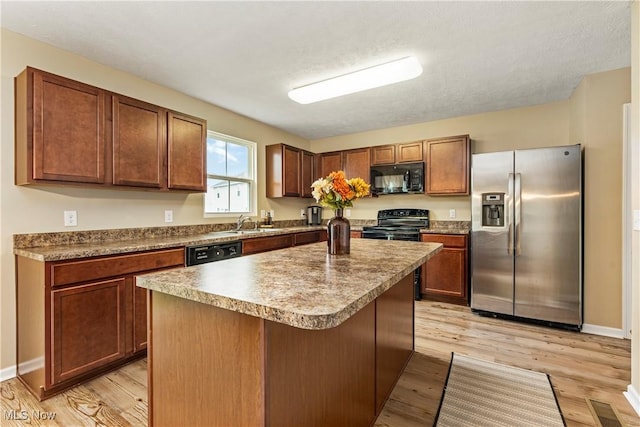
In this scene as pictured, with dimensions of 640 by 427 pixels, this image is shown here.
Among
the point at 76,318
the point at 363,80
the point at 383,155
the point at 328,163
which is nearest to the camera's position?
the point at 76,318

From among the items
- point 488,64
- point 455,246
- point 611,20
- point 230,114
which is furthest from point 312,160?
point 611,20

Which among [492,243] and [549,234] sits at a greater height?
[549,234]

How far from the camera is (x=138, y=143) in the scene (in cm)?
257

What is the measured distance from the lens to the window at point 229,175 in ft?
12.3

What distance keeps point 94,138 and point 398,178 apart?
366 centimetres

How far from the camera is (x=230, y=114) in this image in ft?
12.8

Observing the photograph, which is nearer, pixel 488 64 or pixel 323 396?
pixel 323 396

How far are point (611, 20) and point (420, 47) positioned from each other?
4.12 ft

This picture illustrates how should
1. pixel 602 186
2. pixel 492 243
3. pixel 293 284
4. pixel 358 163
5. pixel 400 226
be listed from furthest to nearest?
pixel 358 163 < pixel 400 226 < pixel 492 243 < pixel 602 186 < pixel 293 284

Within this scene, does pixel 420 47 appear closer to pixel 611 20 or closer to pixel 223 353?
pixel 611 20

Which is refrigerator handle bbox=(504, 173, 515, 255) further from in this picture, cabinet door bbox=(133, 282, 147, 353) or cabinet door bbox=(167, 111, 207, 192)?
cabinet door bbox=(133, 282, 147, 353)

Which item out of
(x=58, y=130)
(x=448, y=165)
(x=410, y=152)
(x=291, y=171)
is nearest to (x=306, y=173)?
(x=291, y=171)

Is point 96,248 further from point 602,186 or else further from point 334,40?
point 602,186

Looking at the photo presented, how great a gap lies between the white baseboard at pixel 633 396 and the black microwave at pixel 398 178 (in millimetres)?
2824
